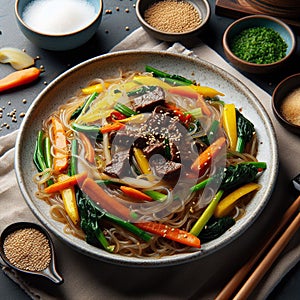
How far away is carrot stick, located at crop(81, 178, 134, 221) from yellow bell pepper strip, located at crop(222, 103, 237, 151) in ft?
3.46

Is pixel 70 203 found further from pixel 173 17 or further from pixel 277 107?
pixel 173 17

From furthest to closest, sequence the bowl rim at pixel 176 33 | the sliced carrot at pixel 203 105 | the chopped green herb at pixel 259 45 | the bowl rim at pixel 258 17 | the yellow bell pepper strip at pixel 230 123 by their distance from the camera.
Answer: the bowl rim at pixel 176 33 → the chopped green herb at pixel 259 45 → the bowl rim at pixel 258 17 → the sliced carrot at pixel 203 105 → the yellow bell pepper strip at pixel 230 123

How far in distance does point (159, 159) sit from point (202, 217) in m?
0.58

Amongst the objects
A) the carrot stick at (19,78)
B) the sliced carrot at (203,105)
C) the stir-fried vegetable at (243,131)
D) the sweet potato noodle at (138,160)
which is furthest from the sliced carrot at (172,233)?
the carrot stick at (19,78)

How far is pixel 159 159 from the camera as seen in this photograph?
434cm

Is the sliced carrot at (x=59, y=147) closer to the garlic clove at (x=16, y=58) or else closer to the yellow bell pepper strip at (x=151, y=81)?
the yellow bell pepper strip at (x=151, y=81)

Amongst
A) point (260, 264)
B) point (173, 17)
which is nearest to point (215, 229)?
point (260, 264)

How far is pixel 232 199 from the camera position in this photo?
A: 13.8ft

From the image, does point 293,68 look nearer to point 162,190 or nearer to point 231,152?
point 231,152

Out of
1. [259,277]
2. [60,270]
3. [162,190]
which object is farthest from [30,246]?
[259,277]

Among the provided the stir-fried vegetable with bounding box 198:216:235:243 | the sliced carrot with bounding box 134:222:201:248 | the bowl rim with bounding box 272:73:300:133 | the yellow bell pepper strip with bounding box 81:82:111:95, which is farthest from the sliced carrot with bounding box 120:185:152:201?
the bowl rim with bounding box 272:73:300:133

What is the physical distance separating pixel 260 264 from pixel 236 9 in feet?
9.99

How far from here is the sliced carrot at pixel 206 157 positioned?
4.27m

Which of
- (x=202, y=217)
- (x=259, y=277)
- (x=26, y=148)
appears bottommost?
(x=259, y=277)
